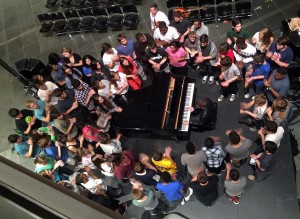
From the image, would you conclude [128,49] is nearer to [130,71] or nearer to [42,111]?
[130,71]

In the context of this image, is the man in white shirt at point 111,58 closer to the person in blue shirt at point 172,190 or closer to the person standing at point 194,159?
the person standing at point 194,159

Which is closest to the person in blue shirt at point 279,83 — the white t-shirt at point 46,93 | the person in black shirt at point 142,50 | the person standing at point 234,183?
the person standing at point 234,183

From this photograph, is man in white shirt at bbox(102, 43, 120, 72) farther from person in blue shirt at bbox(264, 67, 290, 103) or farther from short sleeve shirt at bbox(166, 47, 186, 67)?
person in blue shirt at bbox(264, 67, 290, 103)

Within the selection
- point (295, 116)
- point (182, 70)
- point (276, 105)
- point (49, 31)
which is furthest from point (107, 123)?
point (49, 31)

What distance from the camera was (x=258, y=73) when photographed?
725 centimetres

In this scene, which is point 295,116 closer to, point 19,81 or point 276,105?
point 276,105

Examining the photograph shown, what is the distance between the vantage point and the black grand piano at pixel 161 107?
7.52 meters

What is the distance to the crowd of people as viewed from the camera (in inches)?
255

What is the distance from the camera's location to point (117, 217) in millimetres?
1756

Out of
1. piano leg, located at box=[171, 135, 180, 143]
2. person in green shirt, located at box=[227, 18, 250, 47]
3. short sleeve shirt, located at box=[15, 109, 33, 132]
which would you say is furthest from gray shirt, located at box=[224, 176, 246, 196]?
short sleeve shirt, located at box=[15, 109, 33, 132]

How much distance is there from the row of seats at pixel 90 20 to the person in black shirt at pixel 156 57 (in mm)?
2865

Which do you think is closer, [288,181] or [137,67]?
[288,181]

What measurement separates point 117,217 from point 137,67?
21.8 feet

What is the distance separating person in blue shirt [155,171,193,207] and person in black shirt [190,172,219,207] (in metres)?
0.30
